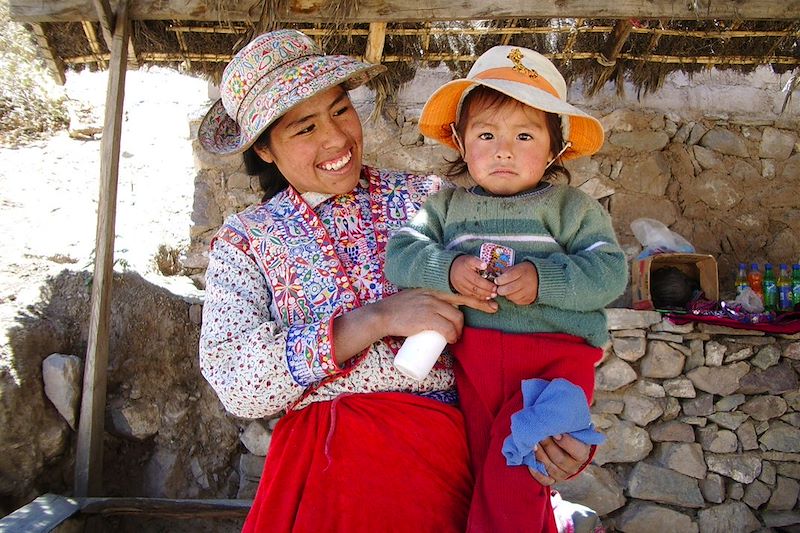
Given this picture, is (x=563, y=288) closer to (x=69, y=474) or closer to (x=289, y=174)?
(x=289, y=174)

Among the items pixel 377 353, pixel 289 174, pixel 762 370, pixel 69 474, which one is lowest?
pixel 69 474

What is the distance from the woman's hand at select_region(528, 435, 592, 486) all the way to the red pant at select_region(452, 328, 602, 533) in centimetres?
4

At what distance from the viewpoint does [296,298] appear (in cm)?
175

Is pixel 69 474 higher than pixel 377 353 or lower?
lower

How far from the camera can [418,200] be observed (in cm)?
197

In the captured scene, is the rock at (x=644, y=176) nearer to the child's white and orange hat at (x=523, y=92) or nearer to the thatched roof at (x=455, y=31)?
the thatched roof at (x=455, y=31)

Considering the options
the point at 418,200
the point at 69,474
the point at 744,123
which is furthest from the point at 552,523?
the point at 744,123

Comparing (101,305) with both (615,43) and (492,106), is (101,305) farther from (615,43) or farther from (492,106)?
(615,43)

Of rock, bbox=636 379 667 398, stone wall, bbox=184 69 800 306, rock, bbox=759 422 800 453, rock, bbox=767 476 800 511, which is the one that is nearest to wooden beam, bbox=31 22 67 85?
stone wall, bbox=184 69 800 306

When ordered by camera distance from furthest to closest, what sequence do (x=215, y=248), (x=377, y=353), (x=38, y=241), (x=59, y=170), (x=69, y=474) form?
(x=59, y=170), (x=38, y=241), (x=69, y=474), (x=215, y=248), (x=377, y=353)

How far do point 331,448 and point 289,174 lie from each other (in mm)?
786

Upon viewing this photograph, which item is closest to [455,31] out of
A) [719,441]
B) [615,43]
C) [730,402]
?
[615,43]

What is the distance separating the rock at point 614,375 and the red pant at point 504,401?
9.23ft

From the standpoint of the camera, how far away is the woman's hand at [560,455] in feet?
4.63
